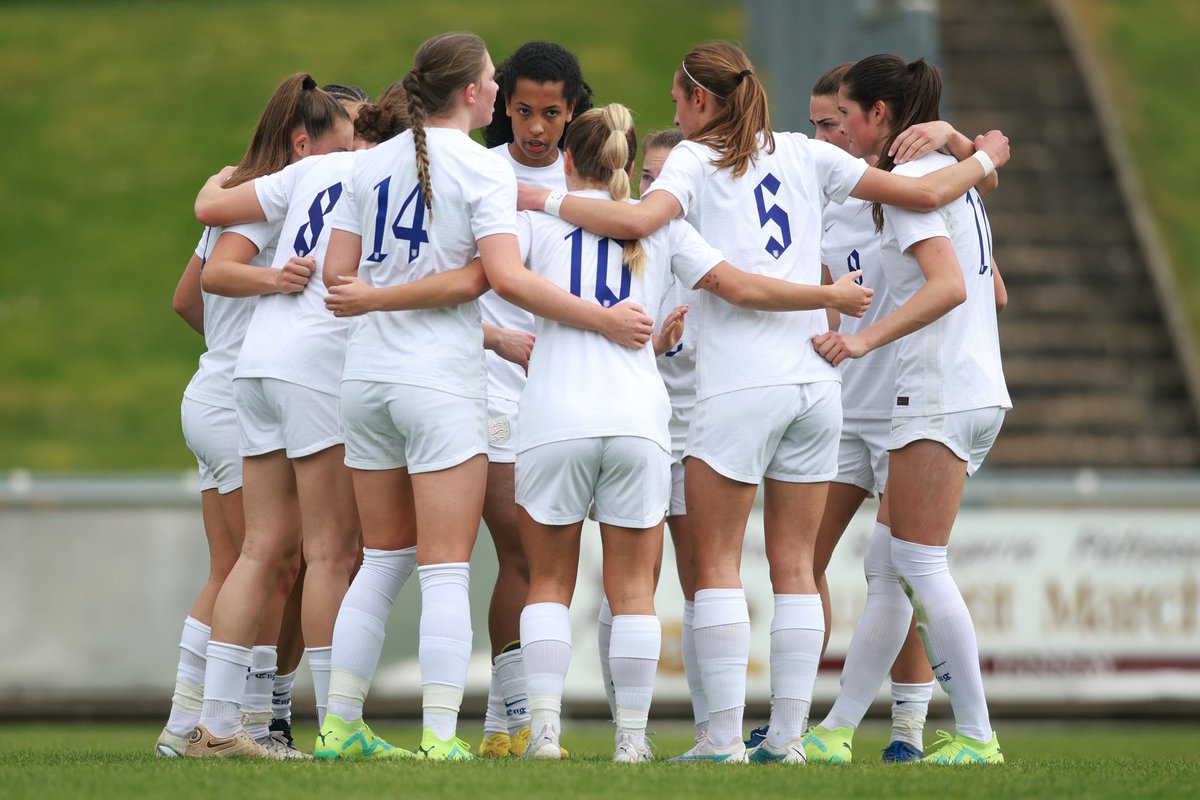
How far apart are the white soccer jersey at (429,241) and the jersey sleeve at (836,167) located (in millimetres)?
1067

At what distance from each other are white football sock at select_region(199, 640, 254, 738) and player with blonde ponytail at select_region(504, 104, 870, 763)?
1030mm

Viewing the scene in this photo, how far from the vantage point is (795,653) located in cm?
558

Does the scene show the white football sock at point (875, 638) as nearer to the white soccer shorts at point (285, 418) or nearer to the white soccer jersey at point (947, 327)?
the white soccer jersey at point (947, 327)

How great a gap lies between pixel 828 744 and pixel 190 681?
2331 millimetres

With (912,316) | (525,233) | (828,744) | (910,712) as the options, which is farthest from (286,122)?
(910,712)

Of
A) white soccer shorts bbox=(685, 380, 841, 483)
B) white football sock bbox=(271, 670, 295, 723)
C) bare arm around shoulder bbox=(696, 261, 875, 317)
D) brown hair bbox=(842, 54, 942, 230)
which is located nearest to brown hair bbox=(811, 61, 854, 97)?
brown hair bbox=(842, 54, 942, 230)

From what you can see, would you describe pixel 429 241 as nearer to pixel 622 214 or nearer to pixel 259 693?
pixel 622 214

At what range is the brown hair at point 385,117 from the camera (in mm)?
6094

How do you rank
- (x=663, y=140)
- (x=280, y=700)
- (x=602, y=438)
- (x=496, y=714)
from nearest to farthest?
1. (x=602, y=438)
2. (x=496, y=714)
3. (x=280, y=700)
4. (x=663, y=140)

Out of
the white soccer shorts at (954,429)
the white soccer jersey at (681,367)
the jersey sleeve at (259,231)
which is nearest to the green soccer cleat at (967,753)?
the white soccer shorts at (954,429)

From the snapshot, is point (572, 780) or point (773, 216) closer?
point (572, 780)

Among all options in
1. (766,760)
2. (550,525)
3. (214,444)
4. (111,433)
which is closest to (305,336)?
(214,444)

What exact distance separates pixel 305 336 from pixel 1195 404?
11971mm

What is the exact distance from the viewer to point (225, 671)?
5.60 meters
